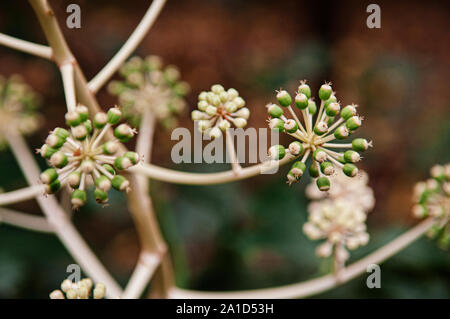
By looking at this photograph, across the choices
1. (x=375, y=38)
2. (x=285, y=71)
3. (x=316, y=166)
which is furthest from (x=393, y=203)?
(x=316, y=166)

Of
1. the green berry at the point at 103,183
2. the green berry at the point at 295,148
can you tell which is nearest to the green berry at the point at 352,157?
the green berry at the point at 295,148

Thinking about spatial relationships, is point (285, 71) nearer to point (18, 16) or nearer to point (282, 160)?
point (18, 16)

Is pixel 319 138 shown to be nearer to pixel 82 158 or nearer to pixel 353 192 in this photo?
pixel 82 158

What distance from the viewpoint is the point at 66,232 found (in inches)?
109

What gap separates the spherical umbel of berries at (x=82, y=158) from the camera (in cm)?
161

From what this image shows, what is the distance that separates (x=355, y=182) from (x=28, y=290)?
9.96ft

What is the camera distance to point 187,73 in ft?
22.8

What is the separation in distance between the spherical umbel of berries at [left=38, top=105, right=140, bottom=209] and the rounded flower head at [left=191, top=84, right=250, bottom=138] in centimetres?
37

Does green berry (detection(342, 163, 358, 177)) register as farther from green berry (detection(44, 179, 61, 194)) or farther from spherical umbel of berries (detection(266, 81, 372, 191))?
green berry (detection(44, 179, 61, 194))

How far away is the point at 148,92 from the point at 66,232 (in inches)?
42.5

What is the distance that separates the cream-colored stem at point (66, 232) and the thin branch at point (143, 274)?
0.64 ft

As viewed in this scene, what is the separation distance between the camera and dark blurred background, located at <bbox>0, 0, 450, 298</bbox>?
374cm

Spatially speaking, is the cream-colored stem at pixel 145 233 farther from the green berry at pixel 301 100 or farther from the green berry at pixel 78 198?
the green berry at pixel 301 100

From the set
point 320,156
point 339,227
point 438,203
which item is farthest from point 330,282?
point 320,156
